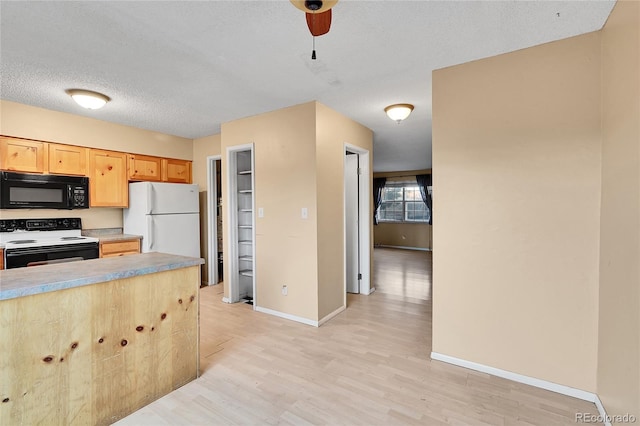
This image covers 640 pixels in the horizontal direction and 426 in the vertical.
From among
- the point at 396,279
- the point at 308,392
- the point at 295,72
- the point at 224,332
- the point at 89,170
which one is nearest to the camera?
the point at 308,392

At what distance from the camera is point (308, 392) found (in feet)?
6.66

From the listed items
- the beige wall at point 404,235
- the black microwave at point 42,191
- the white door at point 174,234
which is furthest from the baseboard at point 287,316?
the beige wall at point 404,235

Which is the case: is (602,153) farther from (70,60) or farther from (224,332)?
→ (70,60)

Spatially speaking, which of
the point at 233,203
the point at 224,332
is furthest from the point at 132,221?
the point at 224,332

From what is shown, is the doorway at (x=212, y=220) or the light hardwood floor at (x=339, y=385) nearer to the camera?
the light hardwood floor at (x=339, y=385)

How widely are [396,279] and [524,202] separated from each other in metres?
3.39

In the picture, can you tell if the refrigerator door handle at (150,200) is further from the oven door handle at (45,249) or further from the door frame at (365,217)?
the door frame at (365,217)

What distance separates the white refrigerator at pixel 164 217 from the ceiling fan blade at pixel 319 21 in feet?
11.3

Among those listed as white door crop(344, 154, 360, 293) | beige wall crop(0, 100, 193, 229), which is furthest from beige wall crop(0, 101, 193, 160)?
white door crop(344, 154, 360, 293)

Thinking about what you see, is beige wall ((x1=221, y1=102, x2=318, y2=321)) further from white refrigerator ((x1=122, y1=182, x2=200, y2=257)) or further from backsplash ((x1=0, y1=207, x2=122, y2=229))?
backsplash ((x1=0, y1=207, x2=122, y2=229))

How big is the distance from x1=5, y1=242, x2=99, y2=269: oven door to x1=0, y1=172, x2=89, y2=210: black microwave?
58cm

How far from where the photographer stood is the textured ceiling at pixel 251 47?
169 centimetres

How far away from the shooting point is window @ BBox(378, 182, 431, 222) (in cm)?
889

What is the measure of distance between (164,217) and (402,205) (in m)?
6.99
